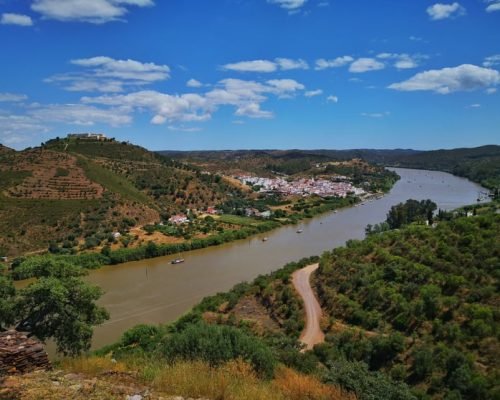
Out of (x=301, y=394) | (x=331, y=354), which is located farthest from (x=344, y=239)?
(x=301, y=394)

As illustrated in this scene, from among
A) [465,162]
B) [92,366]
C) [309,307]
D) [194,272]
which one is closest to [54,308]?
[92,366]

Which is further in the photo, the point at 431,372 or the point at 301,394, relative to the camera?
the point at 431,372

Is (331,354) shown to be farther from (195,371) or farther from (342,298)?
(195,371)

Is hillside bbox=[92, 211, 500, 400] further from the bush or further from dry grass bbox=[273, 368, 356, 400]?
dry grass bbox=[273, 368, 356, 400]

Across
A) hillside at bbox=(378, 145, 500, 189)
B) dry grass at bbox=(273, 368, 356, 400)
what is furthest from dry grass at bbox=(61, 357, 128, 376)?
hillside at bbox=(378, 145, 500, 189)

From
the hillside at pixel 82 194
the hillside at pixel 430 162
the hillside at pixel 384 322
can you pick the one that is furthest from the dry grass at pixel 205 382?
the hillside at pixel 430 162

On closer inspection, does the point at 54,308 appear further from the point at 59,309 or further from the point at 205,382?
the point at 205,382
